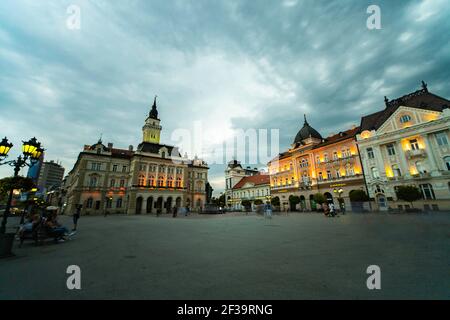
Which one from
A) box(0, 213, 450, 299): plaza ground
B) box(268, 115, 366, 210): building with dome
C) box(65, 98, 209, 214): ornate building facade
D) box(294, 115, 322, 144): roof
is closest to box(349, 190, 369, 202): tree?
box(268, 115, 366, 210): building with dome

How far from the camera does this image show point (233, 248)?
7113 mm

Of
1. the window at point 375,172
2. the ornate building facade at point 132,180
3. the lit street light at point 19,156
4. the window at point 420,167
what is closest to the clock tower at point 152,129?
the ornate building facade at point 132,180

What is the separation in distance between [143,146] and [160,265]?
167 ft

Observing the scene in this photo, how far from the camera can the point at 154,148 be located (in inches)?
2093

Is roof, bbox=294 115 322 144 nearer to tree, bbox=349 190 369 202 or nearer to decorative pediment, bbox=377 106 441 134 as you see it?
decorative pediment, bbox=377 106 441 134

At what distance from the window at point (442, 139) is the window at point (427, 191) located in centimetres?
618

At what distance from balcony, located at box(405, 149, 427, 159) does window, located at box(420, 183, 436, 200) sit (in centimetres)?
430

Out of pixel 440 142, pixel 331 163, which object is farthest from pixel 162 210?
pixel 440 142

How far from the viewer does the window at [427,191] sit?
26.4m

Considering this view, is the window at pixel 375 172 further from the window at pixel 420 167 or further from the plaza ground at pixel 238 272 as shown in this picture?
the plaza ground at pixel 238 272

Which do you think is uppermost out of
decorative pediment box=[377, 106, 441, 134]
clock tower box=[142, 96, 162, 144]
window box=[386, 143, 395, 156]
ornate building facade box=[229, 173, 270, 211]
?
clock tower box=[142, 96, 162, 144]

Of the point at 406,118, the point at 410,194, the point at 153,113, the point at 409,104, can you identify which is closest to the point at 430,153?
the point at 406,118

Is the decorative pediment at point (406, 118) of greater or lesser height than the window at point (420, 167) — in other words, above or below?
above

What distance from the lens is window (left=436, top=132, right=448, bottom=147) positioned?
87.9 feet
